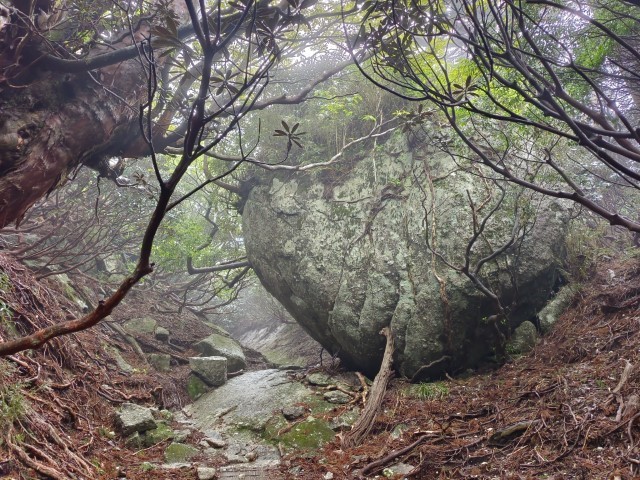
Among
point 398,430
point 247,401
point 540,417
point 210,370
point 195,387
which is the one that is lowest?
point 398,430

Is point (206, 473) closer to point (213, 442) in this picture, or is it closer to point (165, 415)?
point (213, 442)

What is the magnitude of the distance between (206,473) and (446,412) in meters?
2.82

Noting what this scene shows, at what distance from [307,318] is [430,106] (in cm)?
491

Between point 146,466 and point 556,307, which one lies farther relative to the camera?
point 556,307

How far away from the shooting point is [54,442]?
3.41 meters

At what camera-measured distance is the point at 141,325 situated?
973 centimetres

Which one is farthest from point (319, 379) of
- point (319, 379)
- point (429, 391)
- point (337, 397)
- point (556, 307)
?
point (556, 307)

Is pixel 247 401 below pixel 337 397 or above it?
above

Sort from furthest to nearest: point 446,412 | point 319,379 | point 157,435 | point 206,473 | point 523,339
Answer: point 319,379, point 523,339, point 157,435, point 446,412, point 206,473

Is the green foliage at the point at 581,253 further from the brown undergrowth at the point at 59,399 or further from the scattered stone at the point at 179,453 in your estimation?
the brown undergrowth at the point at 59,399

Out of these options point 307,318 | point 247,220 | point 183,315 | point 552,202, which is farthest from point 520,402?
point 183,315

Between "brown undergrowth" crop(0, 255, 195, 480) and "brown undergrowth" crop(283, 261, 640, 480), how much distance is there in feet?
6.46

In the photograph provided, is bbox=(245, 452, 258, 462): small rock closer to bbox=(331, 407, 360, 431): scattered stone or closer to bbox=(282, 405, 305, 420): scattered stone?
bbox=(282, 405, 305, 420): scattered stone

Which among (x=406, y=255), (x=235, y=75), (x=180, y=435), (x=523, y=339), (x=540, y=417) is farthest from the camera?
(x=406, y=255)
